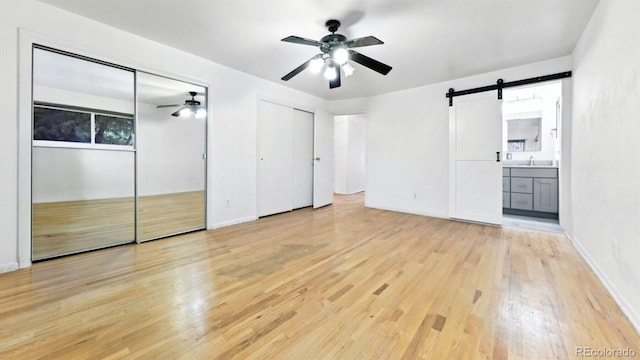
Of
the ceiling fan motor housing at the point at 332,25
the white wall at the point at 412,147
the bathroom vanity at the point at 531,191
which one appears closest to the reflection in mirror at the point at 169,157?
the ceiling fan motor housing at the point at 332,25

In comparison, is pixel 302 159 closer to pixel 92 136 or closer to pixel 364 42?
pixel 364 42

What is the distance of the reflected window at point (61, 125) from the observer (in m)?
2.49

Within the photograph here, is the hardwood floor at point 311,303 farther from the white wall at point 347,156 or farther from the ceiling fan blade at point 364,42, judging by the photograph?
the white wall at point 347,156

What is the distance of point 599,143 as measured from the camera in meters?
2.29

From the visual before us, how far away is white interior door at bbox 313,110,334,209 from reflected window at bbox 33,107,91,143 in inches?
148

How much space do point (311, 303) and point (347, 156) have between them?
649 cm

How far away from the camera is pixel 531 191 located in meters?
4.70

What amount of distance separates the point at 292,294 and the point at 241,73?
3.56m

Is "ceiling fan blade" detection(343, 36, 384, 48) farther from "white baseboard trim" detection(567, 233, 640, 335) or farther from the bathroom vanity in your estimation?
the bathroom vanity

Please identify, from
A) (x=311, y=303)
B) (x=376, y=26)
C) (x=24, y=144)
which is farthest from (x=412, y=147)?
(x=24, y=144)

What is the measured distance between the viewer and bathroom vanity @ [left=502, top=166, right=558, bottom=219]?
14.8ft

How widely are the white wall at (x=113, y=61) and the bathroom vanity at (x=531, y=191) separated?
4778 millimetres

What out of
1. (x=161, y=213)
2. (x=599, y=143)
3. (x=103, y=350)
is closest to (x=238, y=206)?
(x=161, y=213)

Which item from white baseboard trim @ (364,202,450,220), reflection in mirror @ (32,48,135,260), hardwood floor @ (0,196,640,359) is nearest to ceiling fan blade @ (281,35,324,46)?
reflection in mirror @ (32,48,135,260)
